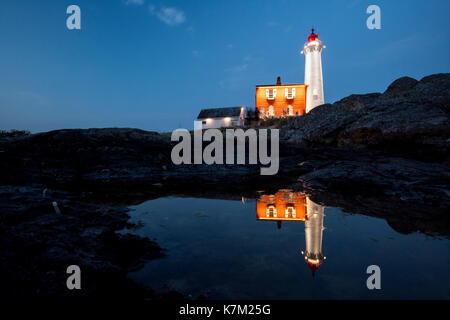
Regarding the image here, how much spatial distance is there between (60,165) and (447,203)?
456 inches

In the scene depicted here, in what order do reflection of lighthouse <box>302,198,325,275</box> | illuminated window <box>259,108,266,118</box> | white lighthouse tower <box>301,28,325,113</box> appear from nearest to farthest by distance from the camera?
1. reflection of lighthouse <box>302,198,325,275</box>
2. white lighthouse tower <box>301,28,325,113</box>
3. illuminated window <box>259,108,266,118</box>

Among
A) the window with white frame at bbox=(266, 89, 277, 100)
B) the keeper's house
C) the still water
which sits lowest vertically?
the still water

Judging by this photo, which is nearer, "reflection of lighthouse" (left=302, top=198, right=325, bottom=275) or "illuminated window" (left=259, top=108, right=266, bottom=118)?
"reflection of lighthouse" (left=302, top=198, right=325, bottom=275)

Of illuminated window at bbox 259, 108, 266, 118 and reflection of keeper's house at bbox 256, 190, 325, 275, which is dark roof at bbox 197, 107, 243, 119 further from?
reflection of keeper's house at bbox 256, 190, 325, 275

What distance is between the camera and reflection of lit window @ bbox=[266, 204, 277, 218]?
3.28 m

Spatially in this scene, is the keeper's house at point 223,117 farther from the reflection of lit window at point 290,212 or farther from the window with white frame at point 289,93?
the reflection of lit window at point 290,212

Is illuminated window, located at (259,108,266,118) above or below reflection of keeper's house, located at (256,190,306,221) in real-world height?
above

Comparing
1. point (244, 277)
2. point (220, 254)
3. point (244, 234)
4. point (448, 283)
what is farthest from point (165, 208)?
point (448, 283)

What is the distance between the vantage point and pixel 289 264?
1.86m

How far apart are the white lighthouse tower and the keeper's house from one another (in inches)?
445

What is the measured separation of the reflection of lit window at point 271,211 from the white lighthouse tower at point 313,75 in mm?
35576

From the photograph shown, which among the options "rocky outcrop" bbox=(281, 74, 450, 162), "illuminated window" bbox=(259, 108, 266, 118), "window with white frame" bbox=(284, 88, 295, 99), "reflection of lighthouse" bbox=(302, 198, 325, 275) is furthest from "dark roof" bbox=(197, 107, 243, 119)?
"reflection of lighthouse" bbox=(302, 198, 325, 275)

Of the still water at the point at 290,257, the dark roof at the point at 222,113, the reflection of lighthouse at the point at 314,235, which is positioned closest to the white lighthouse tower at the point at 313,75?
the dark roof at the point at 222,113
